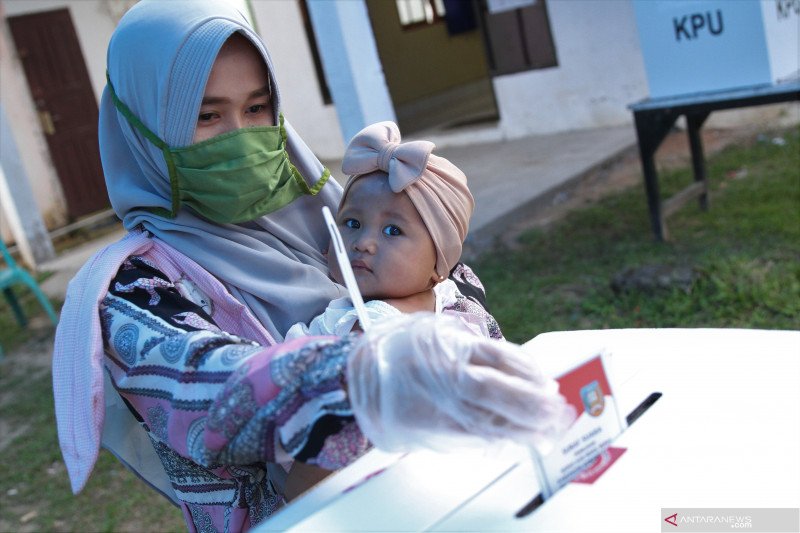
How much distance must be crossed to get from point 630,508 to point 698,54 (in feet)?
13.4

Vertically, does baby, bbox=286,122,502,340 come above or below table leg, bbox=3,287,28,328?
above

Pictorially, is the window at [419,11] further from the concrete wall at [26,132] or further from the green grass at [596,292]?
the green grass at [596,292]

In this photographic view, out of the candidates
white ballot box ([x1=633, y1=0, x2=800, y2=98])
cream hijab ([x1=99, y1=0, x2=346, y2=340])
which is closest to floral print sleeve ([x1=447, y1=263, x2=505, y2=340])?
cream hijab ([x1=99, y1=0, x2=346, y2=340])

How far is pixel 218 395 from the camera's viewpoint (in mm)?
1229

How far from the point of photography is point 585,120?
8.65 meters

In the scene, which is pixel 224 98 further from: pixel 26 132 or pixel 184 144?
pixel 26 132

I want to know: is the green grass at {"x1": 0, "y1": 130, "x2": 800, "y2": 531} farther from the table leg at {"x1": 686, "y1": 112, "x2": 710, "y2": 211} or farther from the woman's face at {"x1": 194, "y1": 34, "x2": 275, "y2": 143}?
the woman's face at {"x1": 194, "y1": 34, "x2": 275, "y2": 143}

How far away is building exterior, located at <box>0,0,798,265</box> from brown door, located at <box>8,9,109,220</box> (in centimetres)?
1

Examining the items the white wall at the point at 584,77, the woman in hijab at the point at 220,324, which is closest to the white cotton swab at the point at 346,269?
the woman in hijab at the point at 220,324

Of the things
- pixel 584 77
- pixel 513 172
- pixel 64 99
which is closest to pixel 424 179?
pixel 513 172

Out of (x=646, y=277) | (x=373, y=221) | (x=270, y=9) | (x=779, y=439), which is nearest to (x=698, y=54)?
(x=646, y=277)

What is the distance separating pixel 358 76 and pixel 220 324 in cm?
455

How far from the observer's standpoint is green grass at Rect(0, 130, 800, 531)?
398 centimetres

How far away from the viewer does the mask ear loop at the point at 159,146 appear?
5.73 feet
